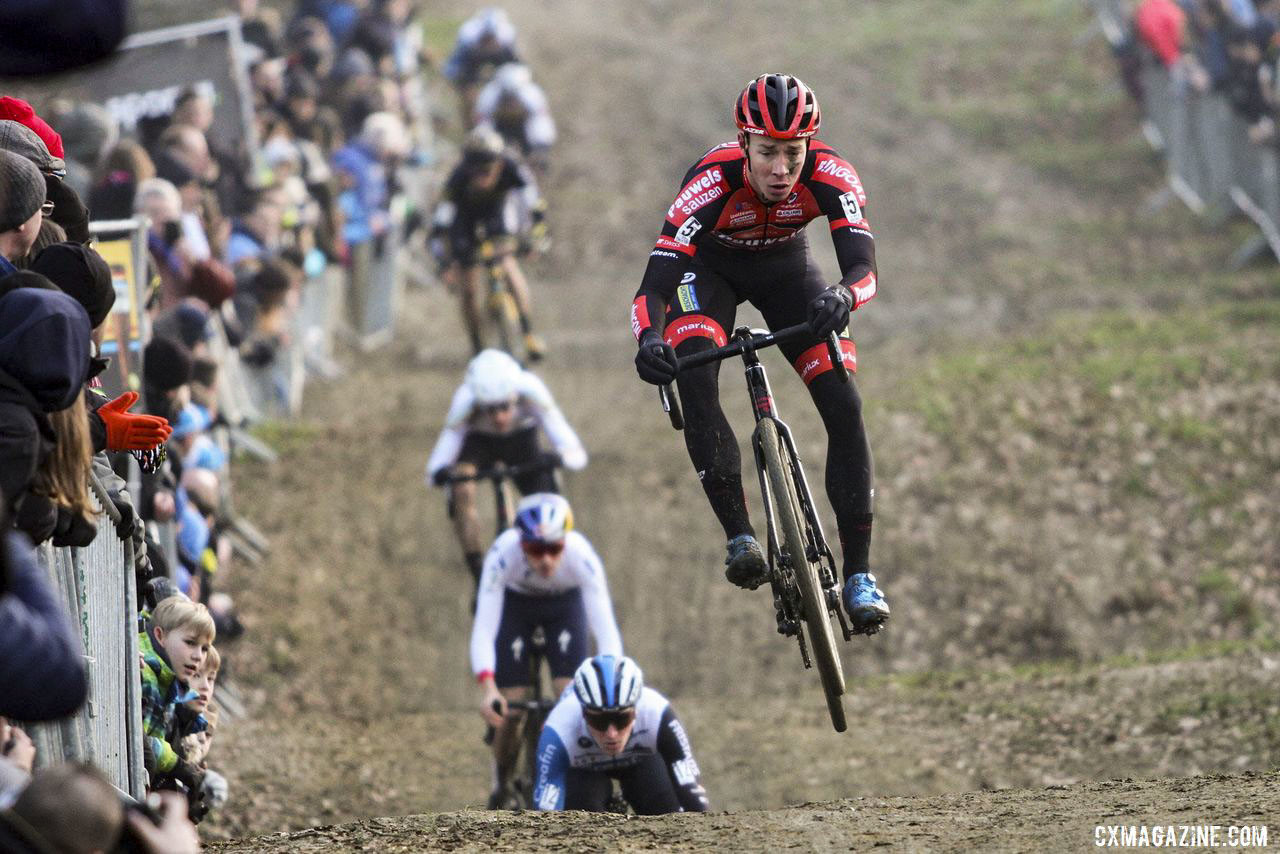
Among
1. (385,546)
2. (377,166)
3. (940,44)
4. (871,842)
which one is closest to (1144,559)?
(385,546)

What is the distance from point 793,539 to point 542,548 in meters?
2.99

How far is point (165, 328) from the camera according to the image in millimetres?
11094

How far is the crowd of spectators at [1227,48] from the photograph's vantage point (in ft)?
61.4

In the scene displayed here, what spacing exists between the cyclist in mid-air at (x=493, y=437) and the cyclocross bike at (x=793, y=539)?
11.9 ft

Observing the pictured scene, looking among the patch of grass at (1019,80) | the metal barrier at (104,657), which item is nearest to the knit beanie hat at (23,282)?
the metal barrier at (104,657)

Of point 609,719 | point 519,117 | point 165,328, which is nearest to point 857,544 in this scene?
point 609,719

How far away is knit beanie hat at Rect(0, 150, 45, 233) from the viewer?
586cm

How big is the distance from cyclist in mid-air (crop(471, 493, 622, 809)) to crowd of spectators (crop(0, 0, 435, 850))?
5.60 feet

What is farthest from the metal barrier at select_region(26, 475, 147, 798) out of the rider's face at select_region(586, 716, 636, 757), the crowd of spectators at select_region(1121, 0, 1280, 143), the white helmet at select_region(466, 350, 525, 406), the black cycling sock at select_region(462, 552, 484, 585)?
the crowd of spectators at select_region(1121, 0, 1280, 143)

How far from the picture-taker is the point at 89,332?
571 centimetres

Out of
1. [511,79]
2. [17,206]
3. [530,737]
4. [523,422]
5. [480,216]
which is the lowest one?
[530,737]

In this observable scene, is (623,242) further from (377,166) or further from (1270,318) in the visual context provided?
(1270,318)

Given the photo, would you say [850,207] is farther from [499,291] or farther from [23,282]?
[499,291]

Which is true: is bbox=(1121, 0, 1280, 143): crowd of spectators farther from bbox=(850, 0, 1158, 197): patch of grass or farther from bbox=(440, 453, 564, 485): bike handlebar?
bbox=(440, 453, 564, 485): bike handlebar
